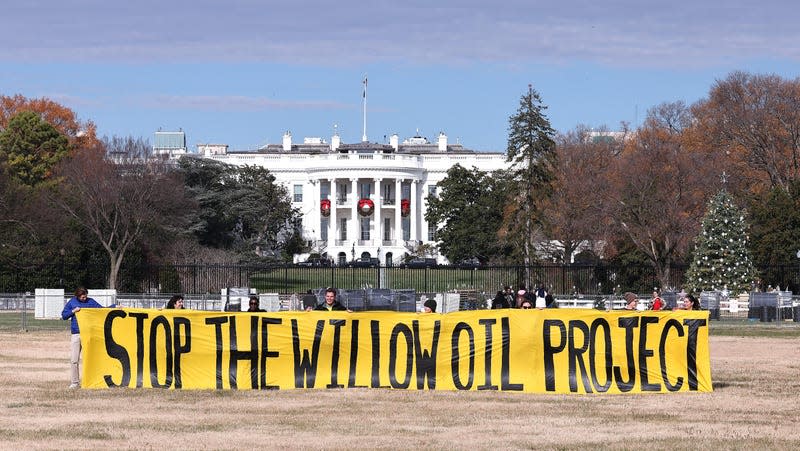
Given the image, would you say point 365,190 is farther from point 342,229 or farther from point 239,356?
point 239,356

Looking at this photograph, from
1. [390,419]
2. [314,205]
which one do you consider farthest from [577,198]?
[390,419]

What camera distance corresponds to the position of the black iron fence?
2520 inches

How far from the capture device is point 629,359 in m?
22.8

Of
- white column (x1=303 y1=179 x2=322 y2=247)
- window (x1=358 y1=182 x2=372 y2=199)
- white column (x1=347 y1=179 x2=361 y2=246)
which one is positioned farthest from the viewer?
window (x1=358 y1=182 x2=372 y2=199)

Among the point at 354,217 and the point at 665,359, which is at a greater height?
the point at 354,217

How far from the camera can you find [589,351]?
74.7ft

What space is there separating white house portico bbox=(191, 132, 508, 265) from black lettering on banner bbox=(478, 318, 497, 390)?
103 m

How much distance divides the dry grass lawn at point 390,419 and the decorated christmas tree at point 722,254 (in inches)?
1493

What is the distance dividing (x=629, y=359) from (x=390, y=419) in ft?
17.4

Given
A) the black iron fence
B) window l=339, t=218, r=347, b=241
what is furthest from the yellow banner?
window l=339, t=218, r=347, b=241

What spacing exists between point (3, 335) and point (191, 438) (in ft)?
71.5

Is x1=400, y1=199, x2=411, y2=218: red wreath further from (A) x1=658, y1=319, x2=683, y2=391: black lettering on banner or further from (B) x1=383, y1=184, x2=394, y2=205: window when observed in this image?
(A) x1=658, y1=319, x2=683, y2=391: black lettering on banner

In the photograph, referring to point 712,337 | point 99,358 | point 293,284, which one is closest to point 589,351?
point 99,358

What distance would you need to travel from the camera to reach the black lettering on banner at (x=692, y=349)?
75.2 ft
